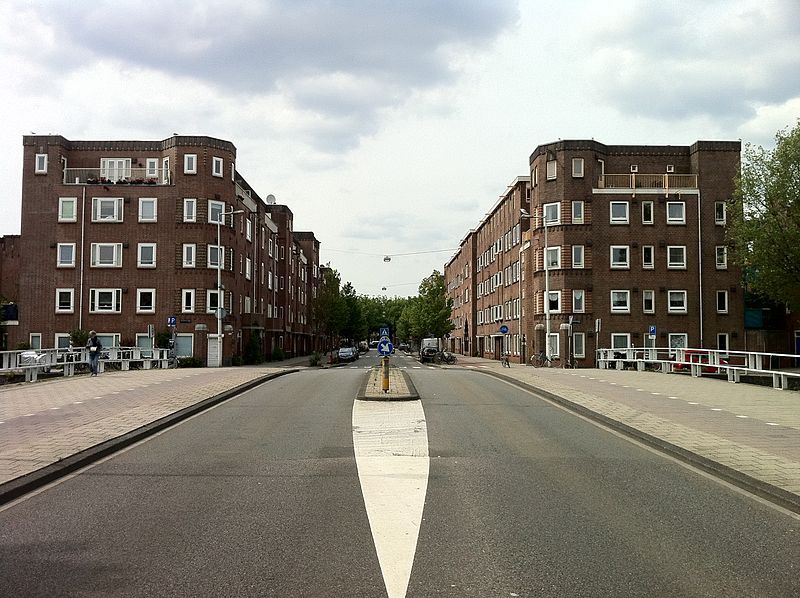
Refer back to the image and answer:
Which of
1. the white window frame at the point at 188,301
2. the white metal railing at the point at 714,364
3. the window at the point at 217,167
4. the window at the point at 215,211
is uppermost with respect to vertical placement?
the window at the point at 217,167

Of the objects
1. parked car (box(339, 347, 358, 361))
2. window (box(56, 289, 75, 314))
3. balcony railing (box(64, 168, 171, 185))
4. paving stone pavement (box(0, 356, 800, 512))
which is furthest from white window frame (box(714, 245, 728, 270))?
window (box(56, 289, 75, 314))

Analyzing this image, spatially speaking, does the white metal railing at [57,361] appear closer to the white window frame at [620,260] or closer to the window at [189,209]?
the window at [189,209]

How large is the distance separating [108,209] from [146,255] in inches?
165

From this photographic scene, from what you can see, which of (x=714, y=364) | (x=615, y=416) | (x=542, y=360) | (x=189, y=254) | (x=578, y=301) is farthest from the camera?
(x=578, y=301)

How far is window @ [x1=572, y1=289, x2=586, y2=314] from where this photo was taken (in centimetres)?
5156

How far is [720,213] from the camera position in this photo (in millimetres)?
52812

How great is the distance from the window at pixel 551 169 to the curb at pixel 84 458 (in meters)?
40.8

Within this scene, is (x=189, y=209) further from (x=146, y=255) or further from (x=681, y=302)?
(x=681, y=302)

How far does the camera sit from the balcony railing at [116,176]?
51.0 metres

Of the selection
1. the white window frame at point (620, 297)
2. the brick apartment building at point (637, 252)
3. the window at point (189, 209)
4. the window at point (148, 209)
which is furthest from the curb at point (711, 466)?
the window at point (148, 209)

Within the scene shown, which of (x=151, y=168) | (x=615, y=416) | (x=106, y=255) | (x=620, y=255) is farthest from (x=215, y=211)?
(x=615, y=416)

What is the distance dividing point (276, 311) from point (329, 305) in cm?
547

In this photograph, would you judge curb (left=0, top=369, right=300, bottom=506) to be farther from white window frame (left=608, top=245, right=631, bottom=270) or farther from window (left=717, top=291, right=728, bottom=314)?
window (left=717, top=291, right=728, bottom=314)

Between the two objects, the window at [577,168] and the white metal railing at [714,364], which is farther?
the window at [577,168]
